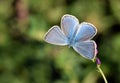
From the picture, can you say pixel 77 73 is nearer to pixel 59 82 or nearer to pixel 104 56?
pixel 59 82

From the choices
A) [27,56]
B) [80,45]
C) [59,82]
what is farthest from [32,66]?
[80,45]

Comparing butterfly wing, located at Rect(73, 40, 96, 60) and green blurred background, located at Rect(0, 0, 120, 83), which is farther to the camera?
green blurred background, located at Rect(0, 0, 120, 83)

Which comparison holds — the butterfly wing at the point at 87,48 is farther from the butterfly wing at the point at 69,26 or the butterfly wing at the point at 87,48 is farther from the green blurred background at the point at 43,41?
the green blurred background at the point at 43,41

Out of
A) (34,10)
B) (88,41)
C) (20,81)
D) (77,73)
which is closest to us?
(88,41)

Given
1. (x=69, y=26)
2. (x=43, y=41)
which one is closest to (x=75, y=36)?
(x=69, y=26)

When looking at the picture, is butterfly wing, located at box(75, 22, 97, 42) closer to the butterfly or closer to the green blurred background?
the butterfly

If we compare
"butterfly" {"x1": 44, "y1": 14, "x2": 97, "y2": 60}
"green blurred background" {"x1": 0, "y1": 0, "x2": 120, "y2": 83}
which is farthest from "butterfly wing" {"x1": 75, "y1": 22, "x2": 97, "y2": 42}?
"green blurred background" {"x1": 0, "y1": 0, "x2": 120, "y2": 83}

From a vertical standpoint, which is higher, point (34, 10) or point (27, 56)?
point (34, 10)
